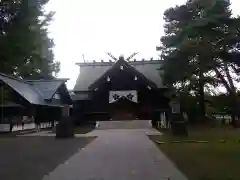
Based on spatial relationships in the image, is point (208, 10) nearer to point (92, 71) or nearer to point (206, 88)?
point (206, 88)

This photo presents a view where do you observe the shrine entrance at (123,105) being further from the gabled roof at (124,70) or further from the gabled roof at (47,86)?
the gabled roof at (47,86)

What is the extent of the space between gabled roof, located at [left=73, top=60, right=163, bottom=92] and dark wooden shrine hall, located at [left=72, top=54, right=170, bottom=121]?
2.73 metres

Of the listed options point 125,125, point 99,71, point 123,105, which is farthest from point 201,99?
point 99,71

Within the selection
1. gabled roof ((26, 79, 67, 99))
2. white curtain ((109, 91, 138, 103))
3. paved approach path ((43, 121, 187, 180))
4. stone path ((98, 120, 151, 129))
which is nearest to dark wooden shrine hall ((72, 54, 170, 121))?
white curtain ((109, 91, 138, 103))

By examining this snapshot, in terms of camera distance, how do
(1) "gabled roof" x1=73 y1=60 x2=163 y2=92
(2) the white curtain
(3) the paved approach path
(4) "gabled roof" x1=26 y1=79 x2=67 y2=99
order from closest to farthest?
(3) the paved approach path < (4) "gabled roof" x1=26 y1=79 x2=67 y2=99 < (2) the white curtain < (1) "gabled roof" x1=73 y1=60 x2=163 y2=92

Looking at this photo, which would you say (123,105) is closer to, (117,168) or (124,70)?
(124,70)

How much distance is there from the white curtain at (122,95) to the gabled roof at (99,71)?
14.3 ft

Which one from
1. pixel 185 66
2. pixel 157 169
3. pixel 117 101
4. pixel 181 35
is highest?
pixel 181 35

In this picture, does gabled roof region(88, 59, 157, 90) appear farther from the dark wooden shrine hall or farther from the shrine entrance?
the shrine entrance

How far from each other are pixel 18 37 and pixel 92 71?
29.6m

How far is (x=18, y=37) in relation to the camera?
14.9m

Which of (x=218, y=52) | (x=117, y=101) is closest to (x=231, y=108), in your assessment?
(x=218, y=52)

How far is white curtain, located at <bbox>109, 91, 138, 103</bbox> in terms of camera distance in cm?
3625

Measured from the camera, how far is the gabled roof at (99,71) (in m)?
41.3
